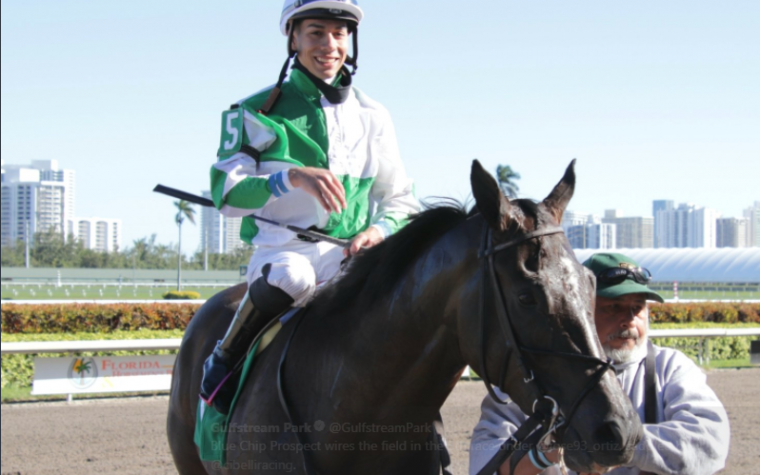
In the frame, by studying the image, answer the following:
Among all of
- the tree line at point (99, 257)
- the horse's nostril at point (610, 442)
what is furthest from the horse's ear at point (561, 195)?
the tree line at point (99, 257)

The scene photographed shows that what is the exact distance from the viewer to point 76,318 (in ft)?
39.4

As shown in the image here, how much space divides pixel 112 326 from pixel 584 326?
1143 centimetres

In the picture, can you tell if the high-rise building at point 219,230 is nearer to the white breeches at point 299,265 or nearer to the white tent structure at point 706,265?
the white tent structure at point 706,265

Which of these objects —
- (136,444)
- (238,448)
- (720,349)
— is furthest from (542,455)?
(720,349)

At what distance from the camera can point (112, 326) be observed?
478 inches

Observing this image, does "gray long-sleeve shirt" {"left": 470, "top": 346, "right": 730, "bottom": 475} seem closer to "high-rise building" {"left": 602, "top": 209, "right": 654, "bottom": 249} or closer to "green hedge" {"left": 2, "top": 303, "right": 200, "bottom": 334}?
"green hedge" {"left": 2, "top": 303, "right": 200, "bottom": 334}

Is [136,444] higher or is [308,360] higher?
[308,360]

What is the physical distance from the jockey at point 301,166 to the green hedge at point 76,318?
32.8 ft

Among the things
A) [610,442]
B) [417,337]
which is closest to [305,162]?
[417,337]

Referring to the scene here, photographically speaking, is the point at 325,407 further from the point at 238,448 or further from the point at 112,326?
the point at 112,326

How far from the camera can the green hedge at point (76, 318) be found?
11992 mm

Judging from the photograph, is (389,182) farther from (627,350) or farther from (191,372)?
Result: (191,372)

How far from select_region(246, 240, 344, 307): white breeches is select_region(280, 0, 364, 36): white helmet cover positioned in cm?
81

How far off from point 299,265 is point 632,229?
123190 millimetres
